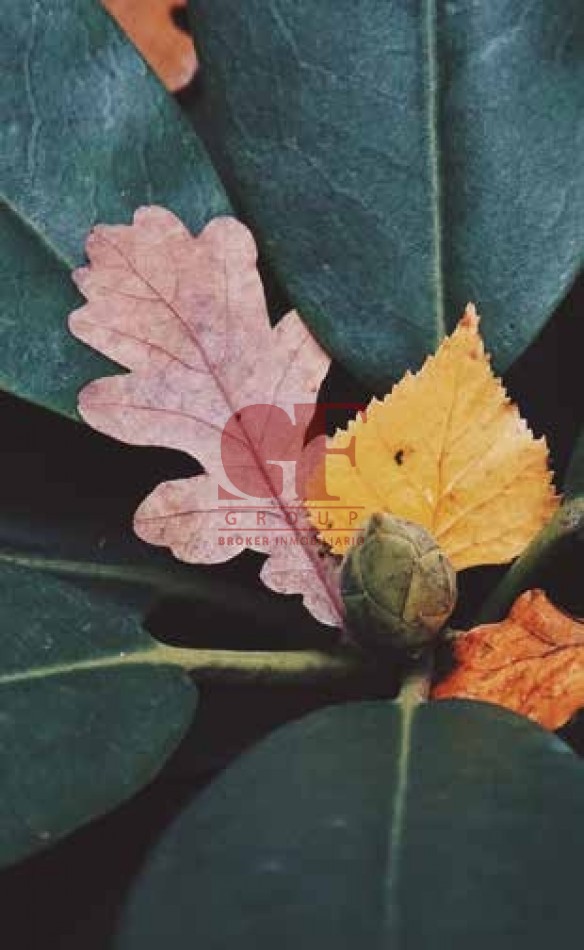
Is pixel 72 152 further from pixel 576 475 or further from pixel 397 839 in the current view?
pixel 397 839

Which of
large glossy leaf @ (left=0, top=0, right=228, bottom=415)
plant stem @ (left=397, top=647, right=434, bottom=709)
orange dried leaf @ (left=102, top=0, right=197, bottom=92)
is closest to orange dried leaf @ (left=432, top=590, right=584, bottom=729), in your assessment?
plant stem @ (left=397, top=647, right=434, bottom=709)

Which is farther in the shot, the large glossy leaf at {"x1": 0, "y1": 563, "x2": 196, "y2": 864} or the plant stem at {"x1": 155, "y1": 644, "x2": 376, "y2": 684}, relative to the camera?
the plant stem at {"x1": 155, "y1": 644, "x2": 376, "y2": 684}

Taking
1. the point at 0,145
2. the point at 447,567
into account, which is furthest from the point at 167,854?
the point at 0,145

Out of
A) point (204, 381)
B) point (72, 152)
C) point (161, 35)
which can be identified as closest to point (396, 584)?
point (204, 381)

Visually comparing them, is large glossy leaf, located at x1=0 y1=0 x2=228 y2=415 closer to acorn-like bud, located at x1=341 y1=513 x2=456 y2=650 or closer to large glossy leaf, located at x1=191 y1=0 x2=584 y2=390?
large glossy leaf, located at x1=191 y1=0 x2=584 y2=390

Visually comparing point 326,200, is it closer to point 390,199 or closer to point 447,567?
point 390,199

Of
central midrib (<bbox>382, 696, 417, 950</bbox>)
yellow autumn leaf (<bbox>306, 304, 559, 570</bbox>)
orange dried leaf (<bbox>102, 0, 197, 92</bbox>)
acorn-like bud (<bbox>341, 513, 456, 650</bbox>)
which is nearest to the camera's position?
central midrib (<bbox>382, 696, 417, 950</bbox>)

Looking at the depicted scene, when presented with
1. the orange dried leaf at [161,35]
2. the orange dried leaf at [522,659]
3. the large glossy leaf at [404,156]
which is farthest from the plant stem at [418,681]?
the orange dried leaf at [161,35]
